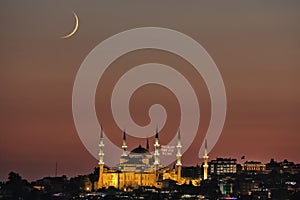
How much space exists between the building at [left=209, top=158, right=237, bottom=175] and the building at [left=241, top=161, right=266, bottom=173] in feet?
4.67

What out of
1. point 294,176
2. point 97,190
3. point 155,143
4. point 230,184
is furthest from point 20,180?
point 294,176

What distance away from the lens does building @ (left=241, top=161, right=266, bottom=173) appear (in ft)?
382

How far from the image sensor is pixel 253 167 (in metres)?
118

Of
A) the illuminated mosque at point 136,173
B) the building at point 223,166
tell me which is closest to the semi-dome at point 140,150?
the illuminated mosque at point 136,173

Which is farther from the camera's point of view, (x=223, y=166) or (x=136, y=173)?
(x=223, y=166)

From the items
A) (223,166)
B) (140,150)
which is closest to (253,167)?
(223,166)

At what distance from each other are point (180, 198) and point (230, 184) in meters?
14.2

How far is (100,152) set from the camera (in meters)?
88.9

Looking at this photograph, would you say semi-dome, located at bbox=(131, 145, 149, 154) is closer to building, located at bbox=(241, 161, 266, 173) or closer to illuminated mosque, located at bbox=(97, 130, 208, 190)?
illuminated mosque, located at bbox=(97, 130, 208, 190)

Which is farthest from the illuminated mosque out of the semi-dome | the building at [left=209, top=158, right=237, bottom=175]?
the building at [left=209, top=158, right=237, bottom=175]

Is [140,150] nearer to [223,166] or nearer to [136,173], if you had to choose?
[136,173]

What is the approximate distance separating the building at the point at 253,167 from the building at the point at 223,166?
142 cm

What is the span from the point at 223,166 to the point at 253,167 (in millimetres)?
3636

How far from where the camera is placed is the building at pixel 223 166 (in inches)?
4555
